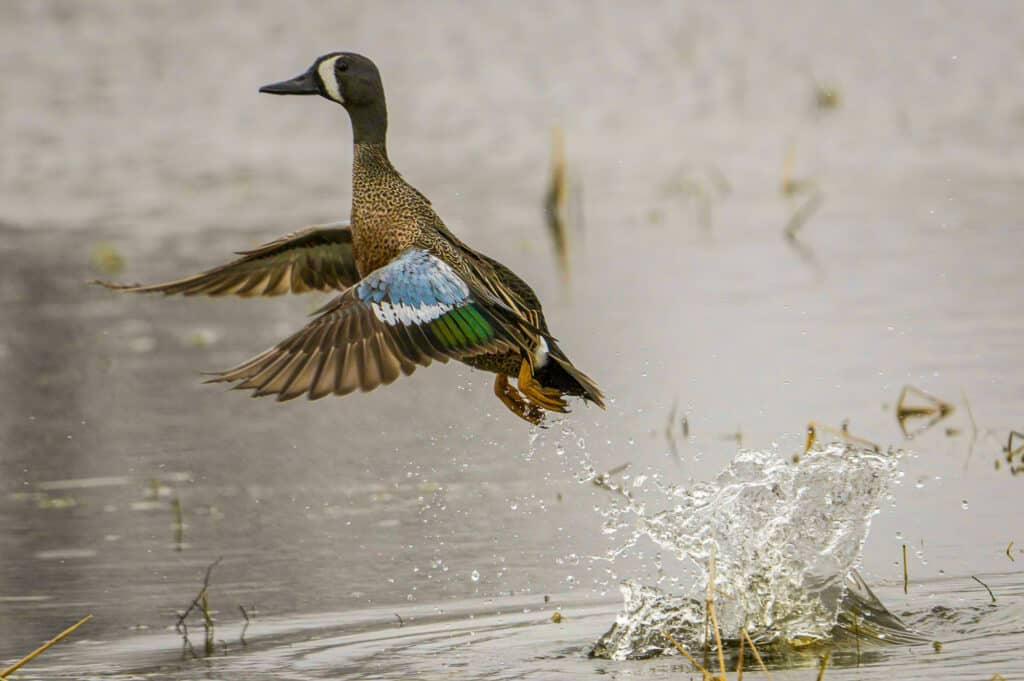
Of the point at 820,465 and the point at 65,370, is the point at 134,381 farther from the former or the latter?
the point at 820,465

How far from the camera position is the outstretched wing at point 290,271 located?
22.0ft

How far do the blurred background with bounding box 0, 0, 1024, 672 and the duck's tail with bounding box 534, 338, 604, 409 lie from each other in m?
0.76

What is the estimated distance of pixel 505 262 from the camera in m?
11.6

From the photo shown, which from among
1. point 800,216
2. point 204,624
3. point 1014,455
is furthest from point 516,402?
point 800,216

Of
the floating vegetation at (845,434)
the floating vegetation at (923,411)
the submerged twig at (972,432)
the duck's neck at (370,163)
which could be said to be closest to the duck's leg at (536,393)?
the duck's neck at (370,163)

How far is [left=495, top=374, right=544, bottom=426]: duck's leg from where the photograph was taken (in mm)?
5973

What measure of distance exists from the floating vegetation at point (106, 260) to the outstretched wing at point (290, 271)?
5732 millimetres

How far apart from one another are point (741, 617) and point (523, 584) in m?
0.83

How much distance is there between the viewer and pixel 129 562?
7.03m

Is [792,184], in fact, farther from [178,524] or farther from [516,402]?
[516,402]

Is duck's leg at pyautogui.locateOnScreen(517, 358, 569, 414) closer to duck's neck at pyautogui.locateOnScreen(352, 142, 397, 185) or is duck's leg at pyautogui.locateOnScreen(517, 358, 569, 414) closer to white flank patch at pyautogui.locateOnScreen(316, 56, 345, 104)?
duck's neck at pyautogui.locateOnScreen(352, 142, 397, 185)

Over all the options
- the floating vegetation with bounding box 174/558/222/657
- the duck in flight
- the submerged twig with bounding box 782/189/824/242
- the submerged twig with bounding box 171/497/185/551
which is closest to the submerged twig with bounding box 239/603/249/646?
the floating vegetation with bounding box 174/558/222/657

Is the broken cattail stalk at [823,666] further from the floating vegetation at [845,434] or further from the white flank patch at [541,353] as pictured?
the floating vegetation at [845,434]

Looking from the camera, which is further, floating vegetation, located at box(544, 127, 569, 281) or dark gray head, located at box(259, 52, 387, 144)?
floating vegetation, located at box(544, 127, 569, 281)
